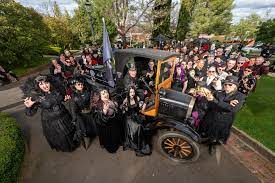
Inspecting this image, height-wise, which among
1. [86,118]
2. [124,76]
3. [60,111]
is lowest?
[86,118]

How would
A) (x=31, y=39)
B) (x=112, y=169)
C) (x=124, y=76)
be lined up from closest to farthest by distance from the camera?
1. (x=112, y=169)
2. (x=124, y=76)
3. (x=31, y=39)

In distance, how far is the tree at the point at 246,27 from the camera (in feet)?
122

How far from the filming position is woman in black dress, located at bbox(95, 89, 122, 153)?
156 inches

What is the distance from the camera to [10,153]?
11.9 ft

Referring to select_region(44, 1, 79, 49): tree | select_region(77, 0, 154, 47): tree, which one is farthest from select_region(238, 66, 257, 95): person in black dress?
select_region(44, 1, 79, 49): tree

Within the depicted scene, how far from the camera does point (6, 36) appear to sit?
10.5m

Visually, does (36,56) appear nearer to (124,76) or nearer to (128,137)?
(124,76)

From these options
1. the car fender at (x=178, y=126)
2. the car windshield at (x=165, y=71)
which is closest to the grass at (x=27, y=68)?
the car windshield at (x=165, y=71)

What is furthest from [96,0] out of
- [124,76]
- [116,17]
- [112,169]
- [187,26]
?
[187,26]

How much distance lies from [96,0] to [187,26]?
1843 centimetres

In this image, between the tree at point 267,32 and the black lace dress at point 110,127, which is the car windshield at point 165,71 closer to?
the black lace dress at point 110,127

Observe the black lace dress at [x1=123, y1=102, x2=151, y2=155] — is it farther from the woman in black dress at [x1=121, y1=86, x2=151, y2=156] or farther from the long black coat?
the long black coat

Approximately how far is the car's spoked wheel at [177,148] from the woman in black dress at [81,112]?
196 cm

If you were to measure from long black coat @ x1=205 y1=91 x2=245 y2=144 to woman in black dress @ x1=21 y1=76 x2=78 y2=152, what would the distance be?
11.1 feet
